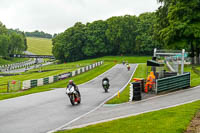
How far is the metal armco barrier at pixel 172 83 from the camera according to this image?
17.1 metres

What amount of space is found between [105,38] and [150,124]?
91.3m

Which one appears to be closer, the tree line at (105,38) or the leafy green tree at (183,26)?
the leafy green tree at (183,26)

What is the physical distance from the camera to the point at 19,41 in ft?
418

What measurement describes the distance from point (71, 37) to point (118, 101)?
84.3 meters

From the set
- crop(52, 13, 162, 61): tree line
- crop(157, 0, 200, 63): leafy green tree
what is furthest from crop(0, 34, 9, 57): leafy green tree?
crop(157, 0, 200, 63): leafy green tree

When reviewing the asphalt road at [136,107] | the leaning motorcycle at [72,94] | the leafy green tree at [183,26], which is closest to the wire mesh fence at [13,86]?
the leaning motorcycle at [72,94]

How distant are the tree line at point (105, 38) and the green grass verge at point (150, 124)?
7794 cm

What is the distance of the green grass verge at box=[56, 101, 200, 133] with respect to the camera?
8.56 meters

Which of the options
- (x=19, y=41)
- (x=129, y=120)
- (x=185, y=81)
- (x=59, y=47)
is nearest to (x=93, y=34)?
(x=59, y=47)

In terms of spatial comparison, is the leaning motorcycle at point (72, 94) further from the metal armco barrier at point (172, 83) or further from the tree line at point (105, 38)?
the tree line at point (105, 38)

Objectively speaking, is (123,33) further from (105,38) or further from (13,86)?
(13,86)

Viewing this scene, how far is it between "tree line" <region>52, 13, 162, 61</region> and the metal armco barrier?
228 feet

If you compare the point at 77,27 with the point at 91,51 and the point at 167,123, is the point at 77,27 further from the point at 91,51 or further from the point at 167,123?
the point at 167,123

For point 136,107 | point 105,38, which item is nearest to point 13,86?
point 136,107
